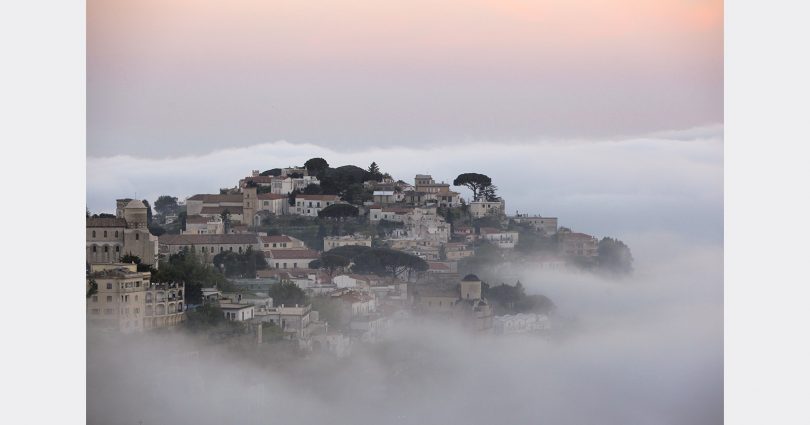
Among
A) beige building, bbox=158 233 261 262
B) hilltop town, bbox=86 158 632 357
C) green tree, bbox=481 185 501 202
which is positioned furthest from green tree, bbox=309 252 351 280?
green tree, bbox=481 185 501 202

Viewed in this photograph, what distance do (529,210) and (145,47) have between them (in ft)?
12.3

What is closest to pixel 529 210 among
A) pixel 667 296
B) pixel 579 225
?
pixel 579 225

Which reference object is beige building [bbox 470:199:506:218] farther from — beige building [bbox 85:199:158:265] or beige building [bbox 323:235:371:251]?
beige building [bbox 85:199:158:265]

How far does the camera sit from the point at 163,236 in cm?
1547

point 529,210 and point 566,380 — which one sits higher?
point 529,210

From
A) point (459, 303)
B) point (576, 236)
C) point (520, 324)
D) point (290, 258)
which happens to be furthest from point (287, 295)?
point (576, 236)

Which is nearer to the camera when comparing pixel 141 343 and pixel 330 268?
pixel 141 343

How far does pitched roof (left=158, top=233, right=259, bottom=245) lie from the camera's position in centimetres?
1552

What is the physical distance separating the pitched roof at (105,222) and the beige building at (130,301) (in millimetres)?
378

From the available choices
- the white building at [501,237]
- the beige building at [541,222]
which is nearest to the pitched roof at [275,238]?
the white building at [501,237]

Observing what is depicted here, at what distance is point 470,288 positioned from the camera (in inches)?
591

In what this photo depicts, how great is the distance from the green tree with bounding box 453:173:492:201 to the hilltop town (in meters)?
0.01

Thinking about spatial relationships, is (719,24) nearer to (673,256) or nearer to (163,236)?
(673,256)

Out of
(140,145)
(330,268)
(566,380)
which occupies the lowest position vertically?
(566,380)
